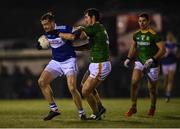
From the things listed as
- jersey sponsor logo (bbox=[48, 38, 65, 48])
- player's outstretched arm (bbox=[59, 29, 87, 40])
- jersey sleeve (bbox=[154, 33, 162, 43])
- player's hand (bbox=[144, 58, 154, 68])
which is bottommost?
player's hand (bbox=[144, 58, 154, 68])

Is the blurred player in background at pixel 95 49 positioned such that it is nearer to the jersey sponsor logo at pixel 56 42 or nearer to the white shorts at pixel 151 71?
the jersey sponsor logo at pixel 56 42

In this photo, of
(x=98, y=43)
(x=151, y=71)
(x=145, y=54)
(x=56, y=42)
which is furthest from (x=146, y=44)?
(x=56, y=42)

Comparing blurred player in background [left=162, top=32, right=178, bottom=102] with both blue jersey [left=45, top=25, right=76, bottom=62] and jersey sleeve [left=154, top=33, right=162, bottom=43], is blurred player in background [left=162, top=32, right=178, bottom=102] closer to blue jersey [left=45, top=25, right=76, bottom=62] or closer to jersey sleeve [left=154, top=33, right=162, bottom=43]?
jersey sleeve [left=154, top=33, right=162, bottom=43]

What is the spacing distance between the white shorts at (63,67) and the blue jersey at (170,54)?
808 centimetres

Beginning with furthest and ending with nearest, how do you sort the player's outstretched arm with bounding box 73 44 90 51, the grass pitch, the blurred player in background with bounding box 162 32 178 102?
the blurred player in background with bounding box 162 32 178 102 < the player's outstretched arm with bounding box 73 44 90 51 < the grass pitch

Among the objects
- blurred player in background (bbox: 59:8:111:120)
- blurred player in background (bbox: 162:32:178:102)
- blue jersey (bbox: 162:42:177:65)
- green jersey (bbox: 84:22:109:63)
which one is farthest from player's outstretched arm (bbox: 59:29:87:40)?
blue jersey (bbox: 162:42:177:65)

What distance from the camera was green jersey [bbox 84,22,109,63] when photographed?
42.6 feet

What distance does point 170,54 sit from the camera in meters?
21.1

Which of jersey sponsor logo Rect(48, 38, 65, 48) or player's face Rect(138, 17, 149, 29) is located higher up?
player's face Rect(138, 17, 149, 29)

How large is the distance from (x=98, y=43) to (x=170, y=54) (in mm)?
8353

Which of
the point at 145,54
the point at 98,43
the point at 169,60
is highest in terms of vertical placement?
the point at 98,43

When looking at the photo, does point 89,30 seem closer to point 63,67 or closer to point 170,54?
point 63,67

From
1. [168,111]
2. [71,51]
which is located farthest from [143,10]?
[71,51]

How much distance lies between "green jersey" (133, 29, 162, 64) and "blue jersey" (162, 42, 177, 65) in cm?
673
